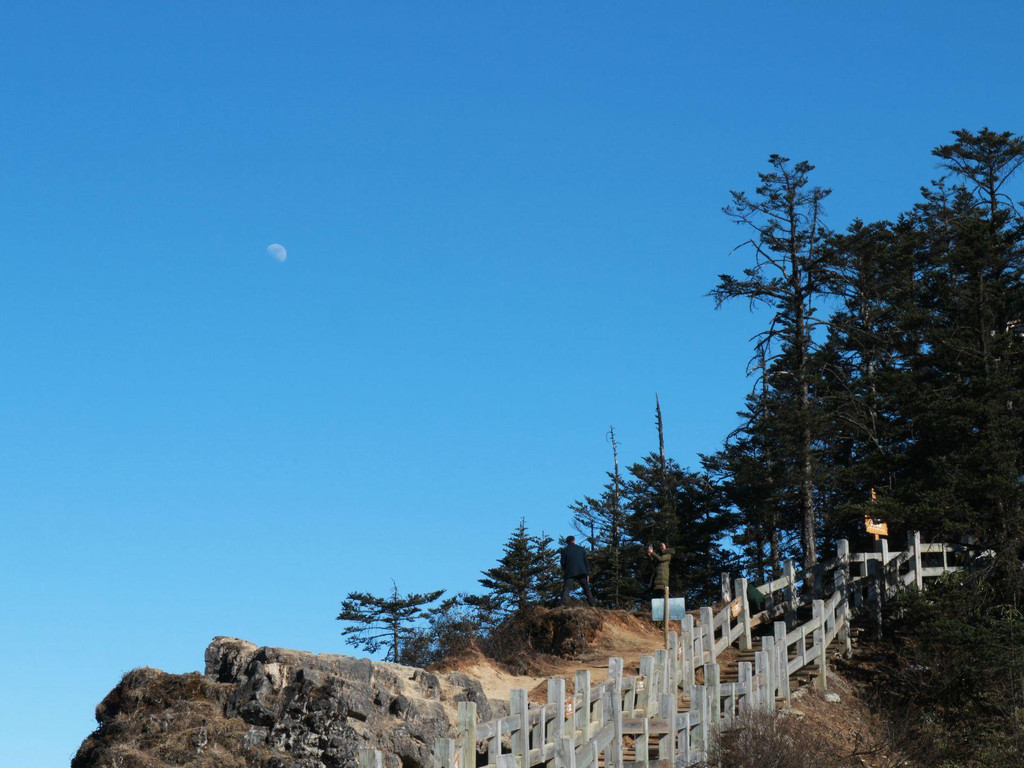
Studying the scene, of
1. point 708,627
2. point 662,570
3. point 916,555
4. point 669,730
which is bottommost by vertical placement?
point 669,730

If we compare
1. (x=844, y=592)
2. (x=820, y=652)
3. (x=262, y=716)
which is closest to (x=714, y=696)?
(x=820, y=652)

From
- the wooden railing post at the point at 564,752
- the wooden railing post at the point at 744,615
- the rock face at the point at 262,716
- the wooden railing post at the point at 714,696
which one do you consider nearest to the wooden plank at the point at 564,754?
the wooden railing post at the point at 564,752

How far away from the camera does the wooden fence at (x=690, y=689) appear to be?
14609mm

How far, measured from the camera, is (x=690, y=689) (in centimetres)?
1838

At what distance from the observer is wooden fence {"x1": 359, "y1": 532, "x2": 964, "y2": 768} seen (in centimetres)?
1461

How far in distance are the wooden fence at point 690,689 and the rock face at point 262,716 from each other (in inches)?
35.0

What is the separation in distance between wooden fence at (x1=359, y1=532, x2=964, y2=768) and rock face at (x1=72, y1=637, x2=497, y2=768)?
890 mm

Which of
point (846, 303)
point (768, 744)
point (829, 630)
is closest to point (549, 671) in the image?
point (829, 630)

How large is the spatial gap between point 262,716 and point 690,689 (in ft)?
21.0

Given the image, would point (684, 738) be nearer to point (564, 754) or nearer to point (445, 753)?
point (564, 754)

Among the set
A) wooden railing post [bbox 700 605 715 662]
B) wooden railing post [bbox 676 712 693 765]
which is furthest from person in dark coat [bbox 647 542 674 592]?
wooden railing post [bbox 676 712 693 765]

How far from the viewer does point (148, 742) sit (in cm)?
1534

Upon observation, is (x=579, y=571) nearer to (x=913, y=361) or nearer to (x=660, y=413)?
(x=913, y=361)

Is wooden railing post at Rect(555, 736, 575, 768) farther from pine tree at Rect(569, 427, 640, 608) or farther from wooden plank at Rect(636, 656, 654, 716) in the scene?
pine tree at Rect(569, 427, 640, 608)
